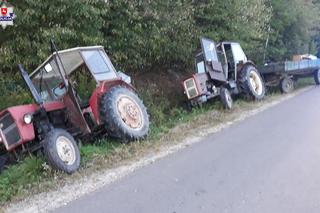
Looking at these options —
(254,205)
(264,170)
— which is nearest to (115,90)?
(264,170)

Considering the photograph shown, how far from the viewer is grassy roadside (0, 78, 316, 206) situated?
687cm

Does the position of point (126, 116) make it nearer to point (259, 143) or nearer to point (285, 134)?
point (259, 143)

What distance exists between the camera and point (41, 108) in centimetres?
791

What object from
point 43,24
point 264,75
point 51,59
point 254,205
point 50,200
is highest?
point 43,24

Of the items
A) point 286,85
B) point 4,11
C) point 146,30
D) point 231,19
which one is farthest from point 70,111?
point 286,85

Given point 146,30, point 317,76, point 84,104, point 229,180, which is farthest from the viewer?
point 317,76

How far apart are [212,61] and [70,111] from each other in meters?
6.38

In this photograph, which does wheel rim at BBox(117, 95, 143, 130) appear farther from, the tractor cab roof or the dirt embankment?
the dirt embankment

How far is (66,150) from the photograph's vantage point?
7480 mm

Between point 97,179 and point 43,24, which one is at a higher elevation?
point 43,24

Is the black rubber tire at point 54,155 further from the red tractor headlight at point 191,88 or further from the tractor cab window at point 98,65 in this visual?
the red tractor headlight at point 191,88

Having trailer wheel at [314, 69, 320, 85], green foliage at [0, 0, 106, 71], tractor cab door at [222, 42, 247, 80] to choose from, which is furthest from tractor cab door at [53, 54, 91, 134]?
trailer wheel at [314, 69, 320, 85]

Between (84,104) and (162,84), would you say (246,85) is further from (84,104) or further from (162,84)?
(84,104)

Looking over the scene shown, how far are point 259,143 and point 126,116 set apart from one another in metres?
2.55
